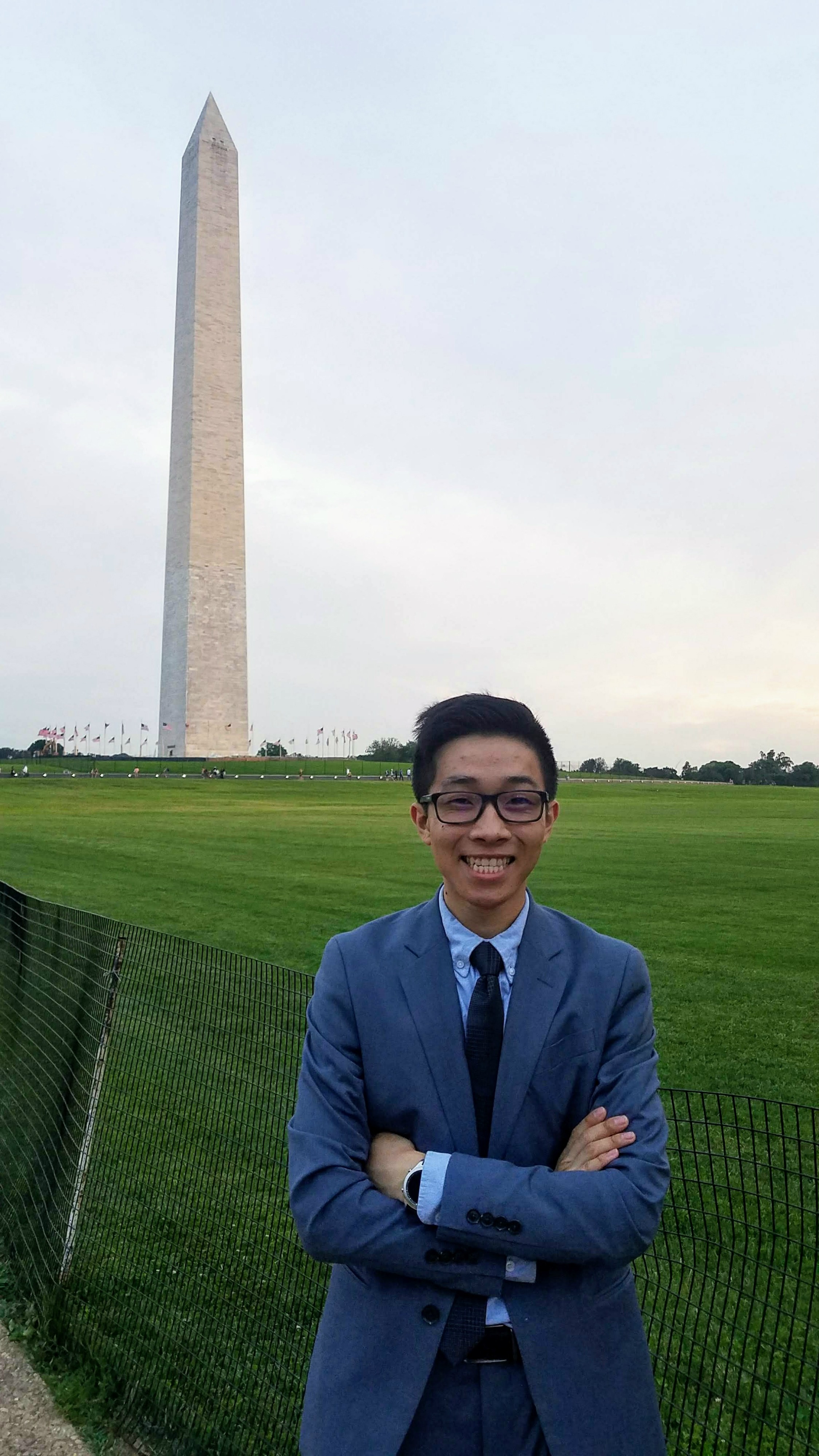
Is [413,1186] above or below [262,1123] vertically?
above

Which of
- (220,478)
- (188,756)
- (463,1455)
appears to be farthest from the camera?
(188,756)

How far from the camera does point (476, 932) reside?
6.63ft

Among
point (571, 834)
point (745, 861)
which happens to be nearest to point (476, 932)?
point (745, 861)

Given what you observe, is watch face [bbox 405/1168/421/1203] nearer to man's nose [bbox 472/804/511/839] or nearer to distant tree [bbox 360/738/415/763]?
man's nose [bbox 472/804/511/839]

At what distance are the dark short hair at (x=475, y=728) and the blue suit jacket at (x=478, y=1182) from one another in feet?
0.82

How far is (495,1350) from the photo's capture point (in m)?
1.77

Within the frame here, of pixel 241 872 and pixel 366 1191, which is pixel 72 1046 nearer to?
pixel 366 1191

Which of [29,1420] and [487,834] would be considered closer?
[487,834]

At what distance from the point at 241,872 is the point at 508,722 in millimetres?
16308

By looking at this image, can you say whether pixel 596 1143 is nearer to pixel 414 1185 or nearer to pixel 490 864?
pixel 414 1185

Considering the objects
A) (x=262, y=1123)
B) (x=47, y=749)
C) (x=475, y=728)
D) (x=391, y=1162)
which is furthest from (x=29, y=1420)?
(x=47, y=749)

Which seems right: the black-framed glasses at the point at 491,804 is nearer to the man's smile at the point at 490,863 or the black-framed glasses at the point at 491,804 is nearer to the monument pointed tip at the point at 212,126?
the man's smile at the point at 490,863

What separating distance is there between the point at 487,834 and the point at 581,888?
570 inches

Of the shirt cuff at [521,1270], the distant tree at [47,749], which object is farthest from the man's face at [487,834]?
the distant tree at [47,749]
